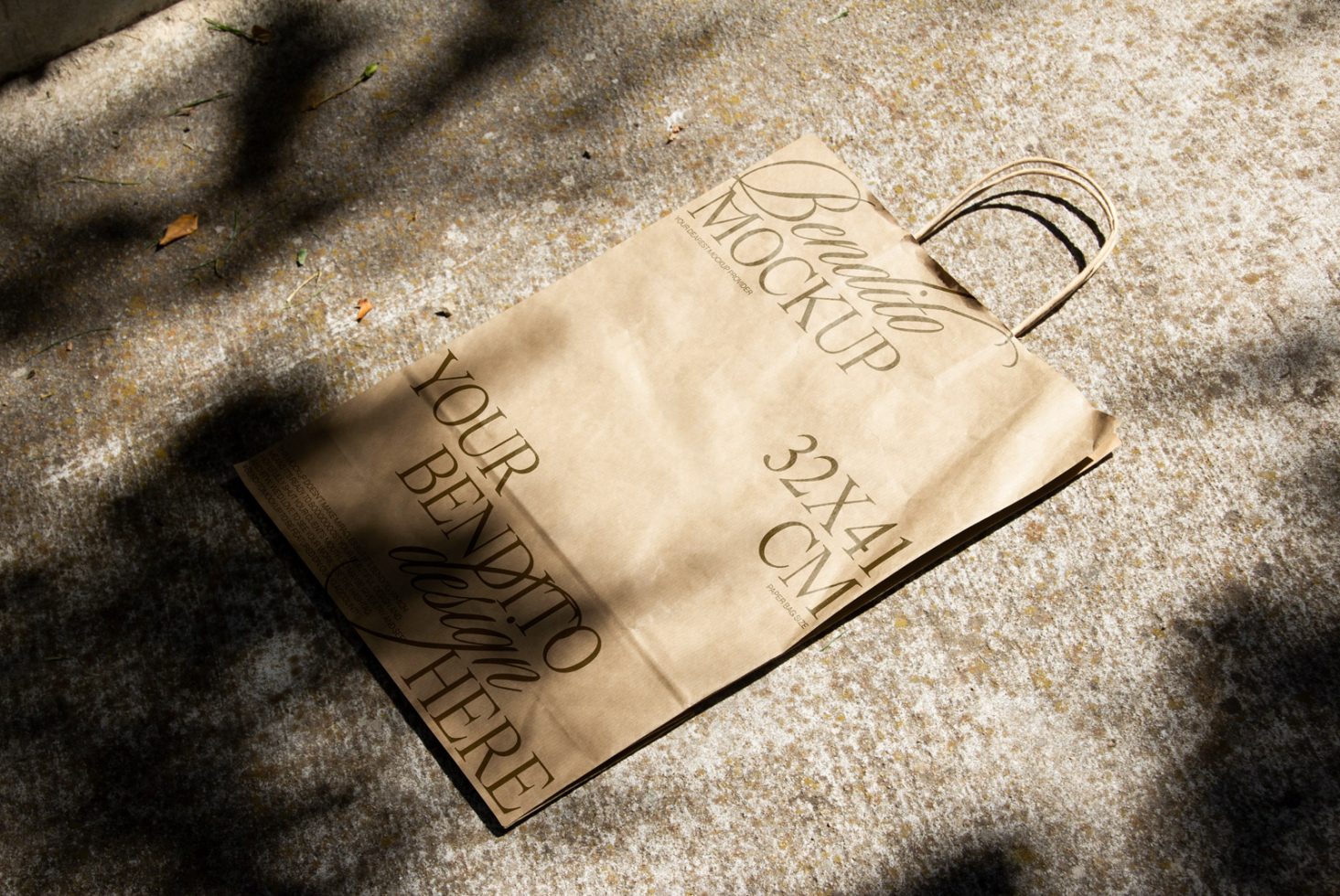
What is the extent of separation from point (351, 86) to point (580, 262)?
1.63 feet

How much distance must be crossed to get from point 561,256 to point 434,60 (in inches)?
16.7

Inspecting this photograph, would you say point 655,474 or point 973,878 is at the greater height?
point 655,474

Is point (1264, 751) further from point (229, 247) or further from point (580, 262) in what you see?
point (229, 247)

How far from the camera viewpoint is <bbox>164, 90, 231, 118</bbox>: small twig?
1.59 m

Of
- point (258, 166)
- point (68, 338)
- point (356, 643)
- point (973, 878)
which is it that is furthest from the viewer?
point (258, 166)

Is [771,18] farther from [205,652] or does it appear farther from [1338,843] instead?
[1338,843]

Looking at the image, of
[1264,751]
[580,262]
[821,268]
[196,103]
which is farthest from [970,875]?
[196,103]

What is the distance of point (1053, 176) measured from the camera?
4.96 feet

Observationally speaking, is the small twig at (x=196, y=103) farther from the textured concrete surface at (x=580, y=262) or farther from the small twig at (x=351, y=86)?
the small twig at (x=351, y=86)

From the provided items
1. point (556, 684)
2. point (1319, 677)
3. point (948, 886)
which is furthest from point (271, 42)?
point (1319, 677)

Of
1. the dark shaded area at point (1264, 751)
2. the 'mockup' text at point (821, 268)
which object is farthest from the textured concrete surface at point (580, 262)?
the 'mockup' text at point (821, 268)

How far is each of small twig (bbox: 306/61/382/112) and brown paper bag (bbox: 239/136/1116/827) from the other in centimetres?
53

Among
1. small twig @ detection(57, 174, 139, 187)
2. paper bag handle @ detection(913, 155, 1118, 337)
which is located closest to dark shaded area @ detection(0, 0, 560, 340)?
small twig @ detection(57, 174, 139, 187)

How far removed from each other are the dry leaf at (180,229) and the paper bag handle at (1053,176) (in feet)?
3.56
